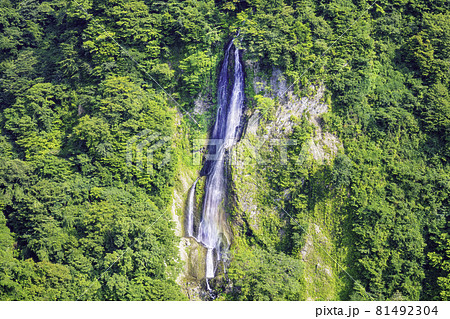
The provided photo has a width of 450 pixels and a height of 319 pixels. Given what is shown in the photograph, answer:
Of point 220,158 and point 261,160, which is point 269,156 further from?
point 220,158

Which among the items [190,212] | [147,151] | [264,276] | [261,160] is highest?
[147,151]

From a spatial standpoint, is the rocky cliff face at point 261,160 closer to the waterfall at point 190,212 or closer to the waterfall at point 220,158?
the waterfall at point 220,158

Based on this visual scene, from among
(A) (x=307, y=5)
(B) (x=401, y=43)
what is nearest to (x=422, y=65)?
(B) (x=401, y=43)

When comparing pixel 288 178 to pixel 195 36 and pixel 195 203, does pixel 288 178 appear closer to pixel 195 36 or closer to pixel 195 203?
pixel 195 203

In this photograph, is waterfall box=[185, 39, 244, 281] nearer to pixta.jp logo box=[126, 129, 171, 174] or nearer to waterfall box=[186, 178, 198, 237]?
waterfall box=[186, 178, 198, 237]

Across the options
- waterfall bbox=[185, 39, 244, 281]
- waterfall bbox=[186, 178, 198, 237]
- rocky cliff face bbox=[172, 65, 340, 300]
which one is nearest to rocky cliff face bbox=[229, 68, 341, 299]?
rocky cliff face bbox=[172, 65, 340, 300]

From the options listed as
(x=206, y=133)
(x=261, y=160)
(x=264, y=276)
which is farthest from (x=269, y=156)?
→ (x=264, y=276)

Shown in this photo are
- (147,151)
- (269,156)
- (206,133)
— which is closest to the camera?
(269,156)

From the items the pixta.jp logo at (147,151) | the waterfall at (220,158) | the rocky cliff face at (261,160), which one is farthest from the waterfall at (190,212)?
the pixta.jp logo at (147,151)
